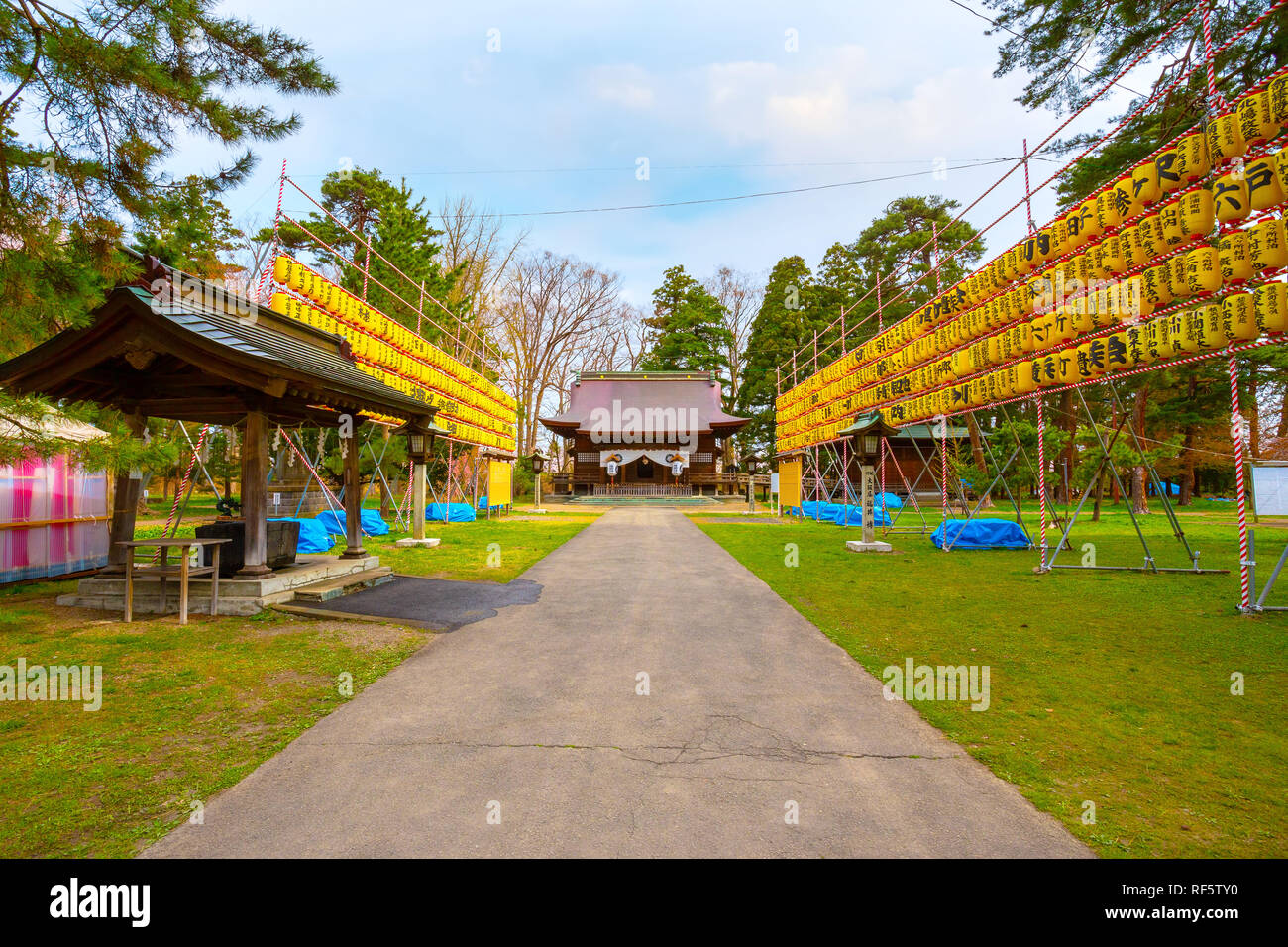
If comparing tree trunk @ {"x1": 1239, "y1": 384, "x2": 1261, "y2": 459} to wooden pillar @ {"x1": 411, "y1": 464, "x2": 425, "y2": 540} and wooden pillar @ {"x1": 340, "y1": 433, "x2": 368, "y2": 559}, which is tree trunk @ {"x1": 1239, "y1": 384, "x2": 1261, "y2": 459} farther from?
wooden pillar @ {"x1": 340, "y1": 433, "x2": 368, "y2": 559}

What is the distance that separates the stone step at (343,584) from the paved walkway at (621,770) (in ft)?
8.26

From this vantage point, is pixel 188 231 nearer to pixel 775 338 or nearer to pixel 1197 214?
pixel 1197 214

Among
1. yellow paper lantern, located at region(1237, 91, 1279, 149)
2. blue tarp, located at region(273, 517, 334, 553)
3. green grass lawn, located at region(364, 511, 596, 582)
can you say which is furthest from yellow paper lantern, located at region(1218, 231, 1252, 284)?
blue tarp, located at region(273, 517, 334, 553)

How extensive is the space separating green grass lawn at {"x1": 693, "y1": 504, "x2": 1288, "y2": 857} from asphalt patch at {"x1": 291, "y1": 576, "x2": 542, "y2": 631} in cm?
394

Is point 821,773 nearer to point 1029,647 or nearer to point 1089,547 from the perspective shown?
point 1029,647

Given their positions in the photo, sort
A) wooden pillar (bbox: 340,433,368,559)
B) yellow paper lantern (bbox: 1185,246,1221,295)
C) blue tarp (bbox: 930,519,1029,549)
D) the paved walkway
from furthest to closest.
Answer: blue tarp (bbox: 930,519,1029,549) → wooden pillar (bbox: 340,433,368,559) → yellow paper lantern (bbox: 1185,246,1221,295) → the paved walkway

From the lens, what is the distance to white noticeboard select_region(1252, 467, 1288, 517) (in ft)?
76.9

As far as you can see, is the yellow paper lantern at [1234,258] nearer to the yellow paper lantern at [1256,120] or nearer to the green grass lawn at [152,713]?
the yellow paper lantern at [1256,120]

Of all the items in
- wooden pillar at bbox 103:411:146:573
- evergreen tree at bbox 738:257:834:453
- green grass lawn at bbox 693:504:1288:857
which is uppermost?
evergreen tree at bbox 738:257:834:453

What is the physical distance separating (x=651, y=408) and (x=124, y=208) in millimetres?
33455

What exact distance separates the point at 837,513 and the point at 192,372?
1926 cm

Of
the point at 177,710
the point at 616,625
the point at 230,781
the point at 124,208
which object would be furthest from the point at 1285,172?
the point at 124,208

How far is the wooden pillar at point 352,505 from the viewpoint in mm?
9250

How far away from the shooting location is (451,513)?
20.8m
